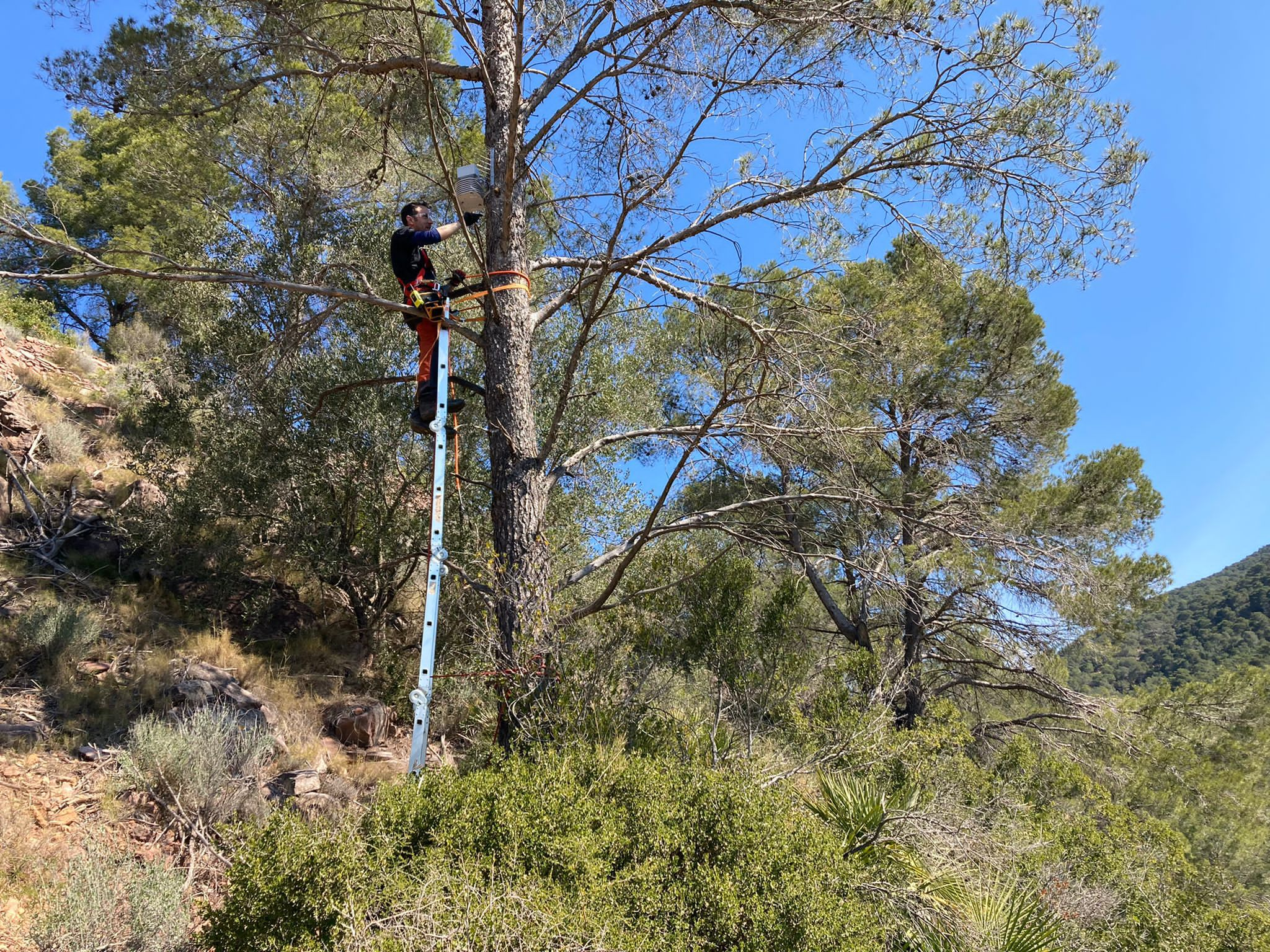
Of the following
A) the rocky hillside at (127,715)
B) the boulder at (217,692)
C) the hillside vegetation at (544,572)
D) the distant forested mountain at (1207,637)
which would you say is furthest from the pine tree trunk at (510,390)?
the distant forested mountain at (1207,637)

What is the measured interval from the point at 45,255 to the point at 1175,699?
14.3 meters

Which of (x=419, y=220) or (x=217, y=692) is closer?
(x=419, y=220)

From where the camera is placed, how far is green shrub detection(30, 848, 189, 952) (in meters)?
3.01

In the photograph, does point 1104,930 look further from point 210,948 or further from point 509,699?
point 210,948

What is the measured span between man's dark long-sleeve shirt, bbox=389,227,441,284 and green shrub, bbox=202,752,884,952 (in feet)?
11.0

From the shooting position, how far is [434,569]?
11.7 ft

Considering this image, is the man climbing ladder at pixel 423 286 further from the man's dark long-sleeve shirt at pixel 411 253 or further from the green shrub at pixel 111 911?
the green shrub at pixel 111 911

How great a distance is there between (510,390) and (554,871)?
2.91 metres

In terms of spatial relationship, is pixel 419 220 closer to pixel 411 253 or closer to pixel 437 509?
pixel 411 253

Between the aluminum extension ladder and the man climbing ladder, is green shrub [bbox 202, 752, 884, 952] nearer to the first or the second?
the aluminum extension ladder

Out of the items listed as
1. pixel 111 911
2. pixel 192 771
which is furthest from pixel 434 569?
pixel 192 771

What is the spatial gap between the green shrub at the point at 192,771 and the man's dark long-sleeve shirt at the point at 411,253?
141 inches

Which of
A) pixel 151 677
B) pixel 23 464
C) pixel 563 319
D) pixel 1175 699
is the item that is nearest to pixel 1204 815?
pixel 1175 699

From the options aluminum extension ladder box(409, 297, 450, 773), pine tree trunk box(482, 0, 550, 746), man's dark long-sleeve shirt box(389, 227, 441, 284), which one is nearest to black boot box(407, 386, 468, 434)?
aluminum extension ladder box(409, 297, 450, 773)
